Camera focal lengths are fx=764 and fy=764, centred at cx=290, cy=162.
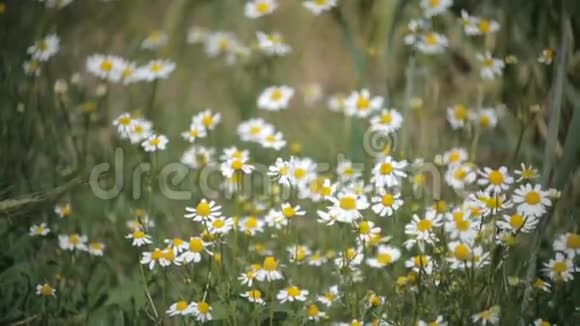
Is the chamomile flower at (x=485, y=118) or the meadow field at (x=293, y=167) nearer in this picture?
the meadow field at (x=293, y=167)

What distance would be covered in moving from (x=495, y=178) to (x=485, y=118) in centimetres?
64

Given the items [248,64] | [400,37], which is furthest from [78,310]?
[400,37]

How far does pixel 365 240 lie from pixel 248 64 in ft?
4.12

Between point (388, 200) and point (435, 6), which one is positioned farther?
point (435, 6)

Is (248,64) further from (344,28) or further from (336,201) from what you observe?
(336,201)

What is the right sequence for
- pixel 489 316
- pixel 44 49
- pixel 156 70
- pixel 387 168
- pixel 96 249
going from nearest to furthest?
1. pixel 489 316
2. pixel 387 168
3. pixel 96 249
4. pixel 44 49
5. pixel 156 70

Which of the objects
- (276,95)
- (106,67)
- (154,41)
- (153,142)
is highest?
(154,41)

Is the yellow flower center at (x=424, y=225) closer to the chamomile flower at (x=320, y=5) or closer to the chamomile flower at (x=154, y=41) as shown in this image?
the chamomile flower at (x=320, y=5)

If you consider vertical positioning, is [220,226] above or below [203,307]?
above

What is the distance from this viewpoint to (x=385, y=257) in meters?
1.83

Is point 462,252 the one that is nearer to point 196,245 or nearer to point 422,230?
point 422,230

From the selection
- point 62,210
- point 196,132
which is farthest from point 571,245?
point 62,210

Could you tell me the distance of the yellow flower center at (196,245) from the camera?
5.56 feet

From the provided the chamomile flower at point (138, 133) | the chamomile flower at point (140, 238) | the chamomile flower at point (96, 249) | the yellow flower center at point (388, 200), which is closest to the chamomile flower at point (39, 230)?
the chamomile flower at point (96, 249)
